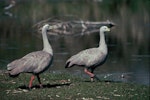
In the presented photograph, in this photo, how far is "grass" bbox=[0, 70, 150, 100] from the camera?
1313 cm

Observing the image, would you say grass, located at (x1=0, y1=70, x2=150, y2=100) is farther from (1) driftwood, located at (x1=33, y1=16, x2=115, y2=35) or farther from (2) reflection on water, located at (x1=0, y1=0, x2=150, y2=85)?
(1) driftwood, located at (x1=33, y1=16, x2=115, y2=35)

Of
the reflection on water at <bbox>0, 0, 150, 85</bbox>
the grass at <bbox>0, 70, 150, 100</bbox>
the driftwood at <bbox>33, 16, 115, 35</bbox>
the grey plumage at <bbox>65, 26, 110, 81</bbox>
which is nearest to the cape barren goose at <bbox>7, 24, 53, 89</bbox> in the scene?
the grass at <bbox>0, 70, 150, 100</bbox>

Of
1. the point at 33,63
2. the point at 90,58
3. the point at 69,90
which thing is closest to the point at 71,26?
the point at 90,58

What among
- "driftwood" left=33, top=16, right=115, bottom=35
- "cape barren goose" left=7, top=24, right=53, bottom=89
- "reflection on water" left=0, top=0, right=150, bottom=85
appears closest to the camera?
"cape barren goose" left=7, top=24, right=53, bottom=89

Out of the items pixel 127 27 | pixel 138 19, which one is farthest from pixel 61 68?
pixel 138 19

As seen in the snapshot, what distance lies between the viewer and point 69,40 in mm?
35812

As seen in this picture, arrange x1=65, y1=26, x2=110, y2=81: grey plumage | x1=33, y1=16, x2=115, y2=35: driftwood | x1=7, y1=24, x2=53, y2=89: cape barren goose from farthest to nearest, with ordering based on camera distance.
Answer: x1=33, y1=16, x2=115, y2=35: driftwood
x1=65, y1=26, x2=110, y2=81: grey plumage
x1=7, y1=24, x2=53, y2=89: cape barren goose

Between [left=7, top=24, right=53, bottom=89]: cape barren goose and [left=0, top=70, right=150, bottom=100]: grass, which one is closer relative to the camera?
[left=0, top=70, right=150, bottom=100]: grass

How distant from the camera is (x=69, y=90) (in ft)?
45.9

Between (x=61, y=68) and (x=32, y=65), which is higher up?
(x=32, y=65)

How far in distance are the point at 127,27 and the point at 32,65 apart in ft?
98.2

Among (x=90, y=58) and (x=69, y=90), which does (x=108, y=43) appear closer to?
(x=90, y=58)

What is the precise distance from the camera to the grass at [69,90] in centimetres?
1313

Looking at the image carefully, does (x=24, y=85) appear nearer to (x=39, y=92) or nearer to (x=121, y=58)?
(x=39, y=92)
